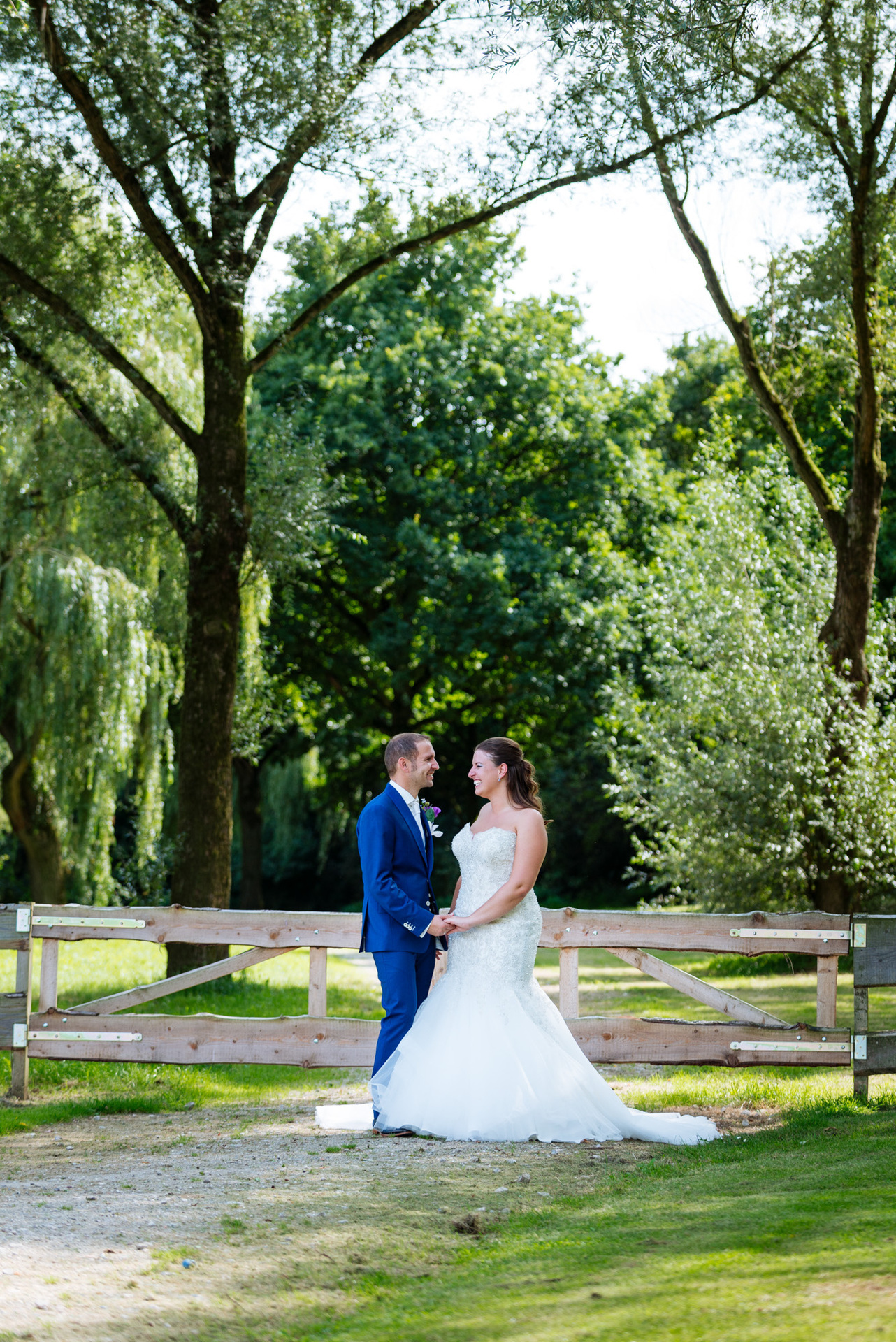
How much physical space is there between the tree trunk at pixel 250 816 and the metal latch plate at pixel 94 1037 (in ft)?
72.2

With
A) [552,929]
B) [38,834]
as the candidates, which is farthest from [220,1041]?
[38,834]

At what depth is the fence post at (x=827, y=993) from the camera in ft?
28.1

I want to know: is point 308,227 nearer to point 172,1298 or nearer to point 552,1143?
point 552,1143

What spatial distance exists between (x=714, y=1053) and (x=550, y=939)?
1279 mm

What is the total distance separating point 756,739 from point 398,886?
12.0 meters

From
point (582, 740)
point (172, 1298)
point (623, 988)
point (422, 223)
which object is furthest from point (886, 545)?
point (172, 1298)

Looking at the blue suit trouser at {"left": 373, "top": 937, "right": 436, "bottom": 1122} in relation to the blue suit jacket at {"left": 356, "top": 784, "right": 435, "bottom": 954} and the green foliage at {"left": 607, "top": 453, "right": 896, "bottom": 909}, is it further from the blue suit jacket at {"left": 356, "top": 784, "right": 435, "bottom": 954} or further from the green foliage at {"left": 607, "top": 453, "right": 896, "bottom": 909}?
the green foliage at {"left": 607, "top": 453, "right": 896, "bottom": 909}

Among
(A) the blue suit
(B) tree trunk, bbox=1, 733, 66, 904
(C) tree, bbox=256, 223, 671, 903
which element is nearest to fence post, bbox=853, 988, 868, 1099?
(A) the blue suit

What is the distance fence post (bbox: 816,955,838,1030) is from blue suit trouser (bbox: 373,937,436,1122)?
9.49 ft

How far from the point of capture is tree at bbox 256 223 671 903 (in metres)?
27.2

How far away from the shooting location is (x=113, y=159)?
11852 millimetres

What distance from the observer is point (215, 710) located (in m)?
13.1

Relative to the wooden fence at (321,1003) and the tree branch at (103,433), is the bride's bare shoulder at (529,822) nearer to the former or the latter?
the wooden fence at (321,1003)

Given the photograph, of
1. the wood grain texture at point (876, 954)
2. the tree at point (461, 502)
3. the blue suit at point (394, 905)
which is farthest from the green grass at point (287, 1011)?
the tree at point (461, 502)
